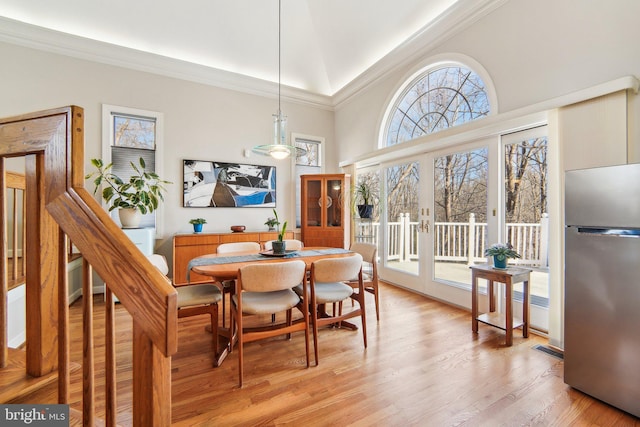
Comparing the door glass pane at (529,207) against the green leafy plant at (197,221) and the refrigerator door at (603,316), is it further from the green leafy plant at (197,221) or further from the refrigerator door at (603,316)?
the green leafy plant at (197,221)

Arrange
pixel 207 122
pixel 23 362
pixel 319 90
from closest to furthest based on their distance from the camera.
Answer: pixel 23 362
pixel 207 122
pixel 319 90

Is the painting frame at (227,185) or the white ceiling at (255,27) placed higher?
the white ceiling at (255,27)

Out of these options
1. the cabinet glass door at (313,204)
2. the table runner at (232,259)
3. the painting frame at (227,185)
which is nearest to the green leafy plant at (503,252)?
the table runner at (232,259)

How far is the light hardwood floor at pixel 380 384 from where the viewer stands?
158 cm

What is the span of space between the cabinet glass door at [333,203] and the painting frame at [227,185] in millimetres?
965

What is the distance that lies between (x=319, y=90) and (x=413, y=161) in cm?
251

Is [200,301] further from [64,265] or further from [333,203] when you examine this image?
[333,203]

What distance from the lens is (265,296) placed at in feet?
7.34

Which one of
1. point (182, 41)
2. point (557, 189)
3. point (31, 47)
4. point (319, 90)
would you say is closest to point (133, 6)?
point (182, 41)

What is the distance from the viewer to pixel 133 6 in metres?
3.73

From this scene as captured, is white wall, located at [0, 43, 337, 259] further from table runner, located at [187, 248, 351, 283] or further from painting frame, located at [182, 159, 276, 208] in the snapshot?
table runner, located at [187, 248, 351, 283]

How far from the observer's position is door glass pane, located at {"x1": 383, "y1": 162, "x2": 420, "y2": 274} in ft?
13.1

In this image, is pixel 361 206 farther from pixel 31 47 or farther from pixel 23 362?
pixel 31 47

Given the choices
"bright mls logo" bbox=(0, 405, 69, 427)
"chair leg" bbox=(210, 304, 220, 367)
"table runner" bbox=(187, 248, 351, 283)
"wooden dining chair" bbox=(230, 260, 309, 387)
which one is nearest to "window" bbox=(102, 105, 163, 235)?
"table runner" bbox=(187, 248, 351, 283)
